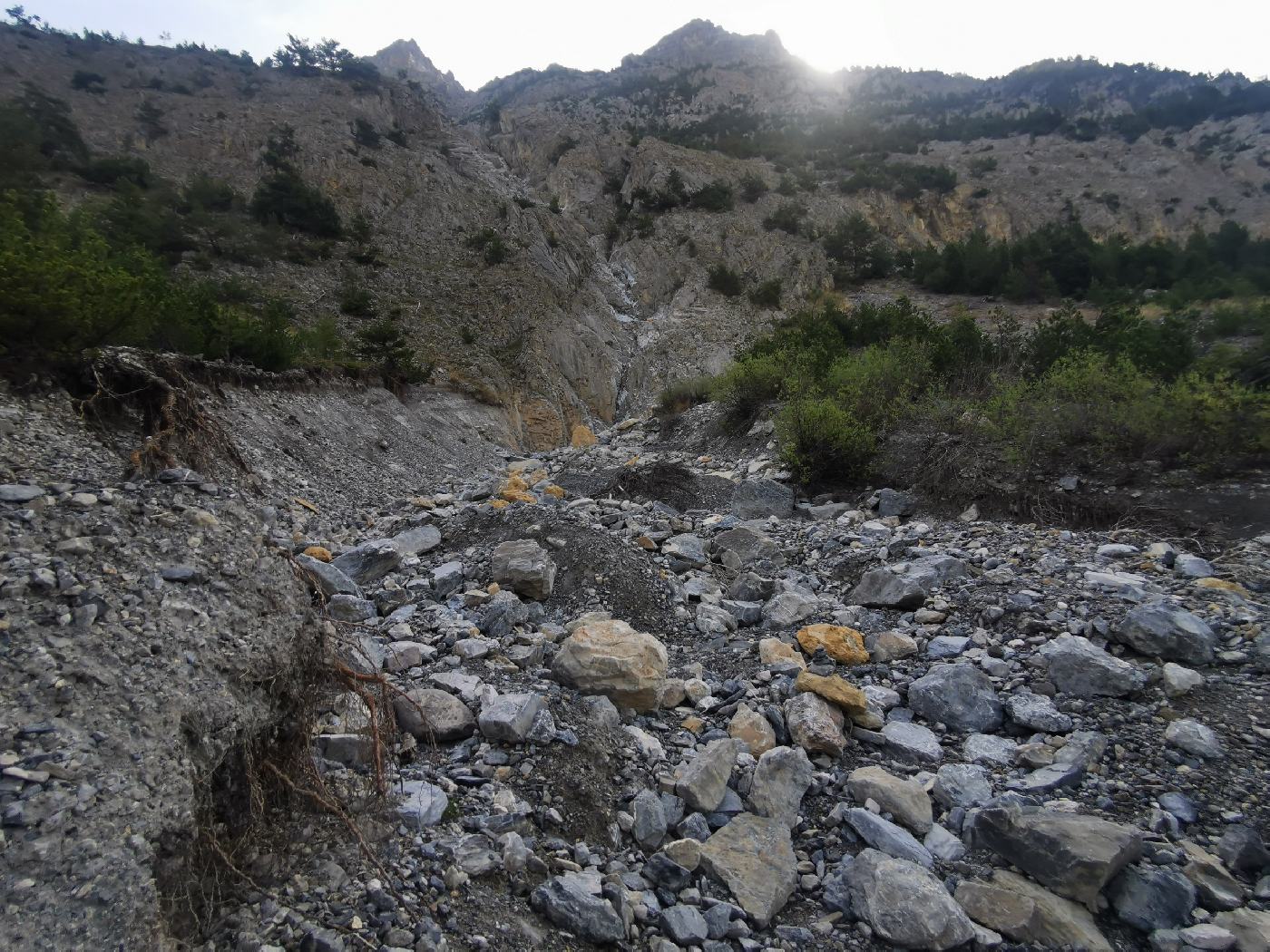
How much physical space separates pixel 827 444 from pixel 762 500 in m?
1.47

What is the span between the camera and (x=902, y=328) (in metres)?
16.7

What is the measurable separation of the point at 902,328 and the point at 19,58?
58.9 meters

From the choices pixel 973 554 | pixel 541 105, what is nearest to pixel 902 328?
pixel 973 554

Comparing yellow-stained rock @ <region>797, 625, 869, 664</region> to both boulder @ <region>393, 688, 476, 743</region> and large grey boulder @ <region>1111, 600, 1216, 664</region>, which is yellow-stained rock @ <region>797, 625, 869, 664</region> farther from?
boulder @ <region>393, 688, 476, 743</region>

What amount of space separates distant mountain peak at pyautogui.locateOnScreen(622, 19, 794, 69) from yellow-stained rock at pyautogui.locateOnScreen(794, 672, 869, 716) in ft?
336

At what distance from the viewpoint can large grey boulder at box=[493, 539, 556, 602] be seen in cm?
521

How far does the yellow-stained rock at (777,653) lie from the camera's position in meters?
4.34

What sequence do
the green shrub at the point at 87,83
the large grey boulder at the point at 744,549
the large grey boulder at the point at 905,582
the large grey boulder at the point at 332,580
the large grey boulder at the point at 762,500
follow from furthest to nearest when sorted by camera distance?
the green shrub at the point at 87,83
the large grey boulder at the point at 762,500
the large grey boulder at the point at 744,549
the large grey boulder at the point at 905,582
the large grey boulder at the point at 332,580

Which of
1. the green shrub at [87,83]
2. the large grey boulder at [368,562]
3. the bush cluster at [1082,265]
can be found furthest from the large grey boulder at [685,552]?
the green shrub at [87,83]

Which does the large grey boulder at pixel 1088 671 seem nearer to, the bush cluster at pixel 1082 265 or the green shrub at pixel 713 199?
the bush cluster at pixel 1082 265

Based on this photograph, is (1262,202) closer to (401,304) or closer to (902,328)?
(902,328)

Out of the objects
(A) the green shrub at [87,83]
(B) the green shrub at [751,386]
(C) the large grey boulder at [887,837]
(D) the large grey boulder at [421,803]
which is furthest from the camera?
(A) the green shrub at [87,83]

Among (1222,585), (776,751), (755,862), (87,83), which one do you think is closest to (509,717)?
(755,862)

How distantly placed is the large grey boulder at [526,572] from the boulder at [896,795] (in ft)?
9.44
